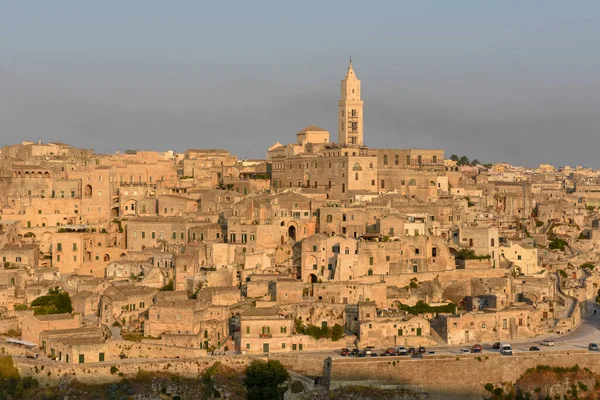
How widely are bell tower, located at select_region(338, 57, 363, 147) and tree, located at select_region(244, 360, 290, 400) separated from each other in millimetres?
31310

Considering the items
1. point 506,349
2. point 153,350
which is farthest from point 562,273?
point 153,350

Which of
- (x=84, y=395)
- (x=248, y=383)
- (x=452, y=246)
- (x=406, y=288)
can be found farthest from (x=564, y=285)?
(x=84, y=395)

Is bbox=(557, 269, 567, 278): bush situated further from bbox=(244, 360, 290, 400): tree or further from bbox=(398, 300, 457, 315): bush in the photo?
bbox=(244, 360, 290, 400): tree

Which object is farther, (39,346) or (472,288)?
(472,288)

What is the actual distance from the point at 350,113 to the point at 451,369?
31885mm

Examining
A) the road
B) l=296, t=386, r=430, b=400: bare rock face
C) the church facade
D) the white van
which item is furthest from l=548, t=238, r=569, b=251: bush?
l=296, t=386, r=430, b=400: bare rock face

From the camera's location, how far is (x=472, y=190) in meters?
73.1

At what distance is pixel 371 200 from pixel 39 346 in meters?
22.0

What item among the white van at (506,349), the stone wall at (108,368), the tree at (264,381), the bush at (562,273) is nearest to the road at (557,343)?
the white van at (506,349)

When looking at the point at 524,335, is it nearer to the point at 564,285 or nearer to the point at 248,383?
the point at 564,285

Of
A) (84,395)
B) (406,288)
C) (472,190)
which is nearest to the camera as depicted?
(84,395)

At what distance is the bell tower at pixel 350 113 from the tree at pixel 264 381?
31.3 metres

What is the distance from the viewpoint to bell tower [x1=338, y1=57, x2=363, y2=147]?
74.9 meters

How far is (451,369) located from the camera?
46.1 m
